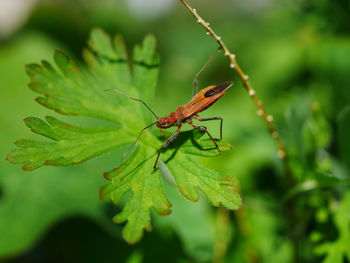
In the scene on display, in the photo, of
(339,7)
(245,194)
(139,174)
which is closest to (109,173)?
(139,174)

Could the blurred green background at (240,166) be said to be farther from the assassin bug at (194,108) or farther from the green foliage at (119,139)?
the green foliage at (119,139)

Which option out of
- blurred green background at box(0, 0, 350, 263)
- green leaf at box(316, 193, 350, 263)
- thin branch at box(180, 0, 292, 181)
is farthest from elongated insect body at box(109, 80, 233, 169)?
green leaf at box(316, 193, 350, 263)

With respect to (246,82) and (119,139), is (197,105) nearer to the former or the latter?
(246,82)

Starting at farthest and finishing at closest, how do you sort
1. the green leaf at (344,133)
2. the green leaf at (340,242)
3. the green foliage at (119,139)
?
the green leaf at (344,133)
the green leaf at (340,242)
the green foliage at (119,139)

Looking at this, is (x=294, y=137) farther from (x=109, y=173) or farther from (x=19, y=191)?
(x=19, y=191)

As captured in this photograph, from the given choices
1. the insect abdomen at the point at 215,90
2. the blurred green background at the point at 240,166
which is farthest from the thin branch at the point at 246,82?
the blurred green background at the point at 240,166

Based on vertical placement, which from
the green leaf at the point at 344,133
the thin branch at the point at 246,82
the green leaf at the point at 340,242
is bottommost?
the green leaf at the point at 340,242

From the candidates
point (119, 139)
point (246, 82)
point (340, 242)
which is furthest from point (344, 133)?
point (119, 139)
